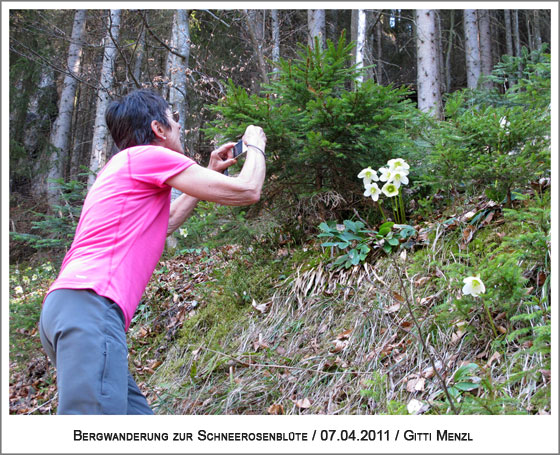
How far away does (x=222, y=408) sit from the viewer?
278cm

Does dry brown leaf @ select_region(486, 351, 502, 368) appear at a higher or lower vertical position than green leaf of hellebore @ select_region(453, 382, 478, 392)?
higher

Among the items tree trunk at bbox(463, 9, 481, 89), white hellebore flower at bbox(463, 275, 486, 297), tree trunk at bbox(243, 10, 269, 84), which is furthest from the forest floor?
tree trunk at bbox(463, 9, 481, 89)

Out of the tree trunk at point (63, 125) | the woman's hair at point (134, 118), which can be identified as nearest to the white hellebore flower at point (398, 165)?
the woman's hair at point (134, 118)

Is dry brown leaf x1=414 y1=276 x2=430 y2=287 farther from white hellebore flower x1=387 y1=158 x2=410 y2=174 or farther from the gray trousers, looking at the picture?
the gray trousers

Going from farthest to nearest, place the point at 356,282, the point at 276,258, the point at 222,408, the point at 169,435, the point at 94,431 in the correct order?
the point at 276,258 < the point at 356,282 < the point at 222,408 < the point at 169,435 < the point at 94,431

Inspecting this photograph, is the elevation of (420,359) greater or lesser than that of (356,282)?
lesser

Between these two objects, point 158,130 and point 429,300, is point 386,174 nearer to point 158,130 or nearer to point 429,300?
point 429,300

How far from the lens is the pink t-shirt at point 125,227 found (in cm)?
176

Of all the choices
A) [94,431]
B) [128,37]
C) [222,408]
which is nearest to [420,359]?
[222,408]

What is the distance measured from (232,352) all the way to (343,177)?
168 cm

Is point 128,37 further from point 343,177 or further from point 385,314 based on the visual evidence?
point 385,314

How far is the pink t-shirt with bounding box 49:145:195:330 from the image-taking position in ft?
5.78

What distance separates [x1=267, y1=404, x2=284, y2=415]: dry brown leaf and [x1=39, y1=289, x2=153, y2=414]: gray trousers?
3.72ft

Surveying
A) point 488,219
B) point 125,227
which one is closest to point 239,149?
point 125,227
